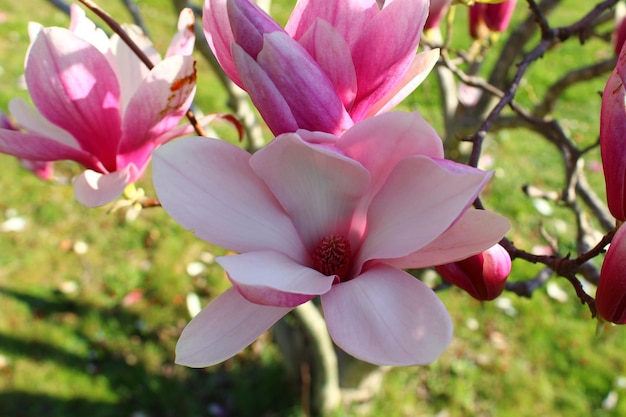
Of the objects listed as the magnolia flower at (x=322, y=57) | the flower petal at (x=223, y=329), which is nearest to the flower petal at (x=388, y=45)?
the magnolia flower at (x=322, y=57)

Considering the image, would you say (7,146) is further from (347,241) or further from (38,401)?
(38,401)

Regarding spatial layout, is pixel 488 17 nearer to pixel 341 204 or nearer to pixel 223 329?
pixel 341 204

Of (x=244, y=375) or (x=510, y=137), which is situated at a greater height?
(x=510, y=137)

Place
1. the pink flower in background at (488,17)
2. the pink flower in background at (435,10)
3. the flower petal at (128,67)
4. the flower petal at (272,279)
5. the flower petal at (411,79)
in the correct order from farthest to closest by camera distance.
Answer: the pink flower in background at (488,17)
the pink flower in background at (435,10)
the flower petal at (128,67)
the flower petal at (411,79)
the flower petal at (272,279)

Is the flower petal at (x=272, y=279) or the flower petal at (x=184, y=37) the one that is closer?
the flower petal at (x=272, y=279)

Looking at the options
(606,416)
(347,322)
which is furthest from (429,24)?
(606,416)

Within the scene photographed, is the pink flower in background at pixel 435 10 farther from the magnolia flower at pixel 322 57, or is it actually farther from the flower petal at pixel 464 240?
the flower petal at pixel 464 240

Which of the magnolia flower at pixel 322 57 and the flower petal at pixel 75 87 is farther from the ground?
the magnolia flower at pixel 322 57
